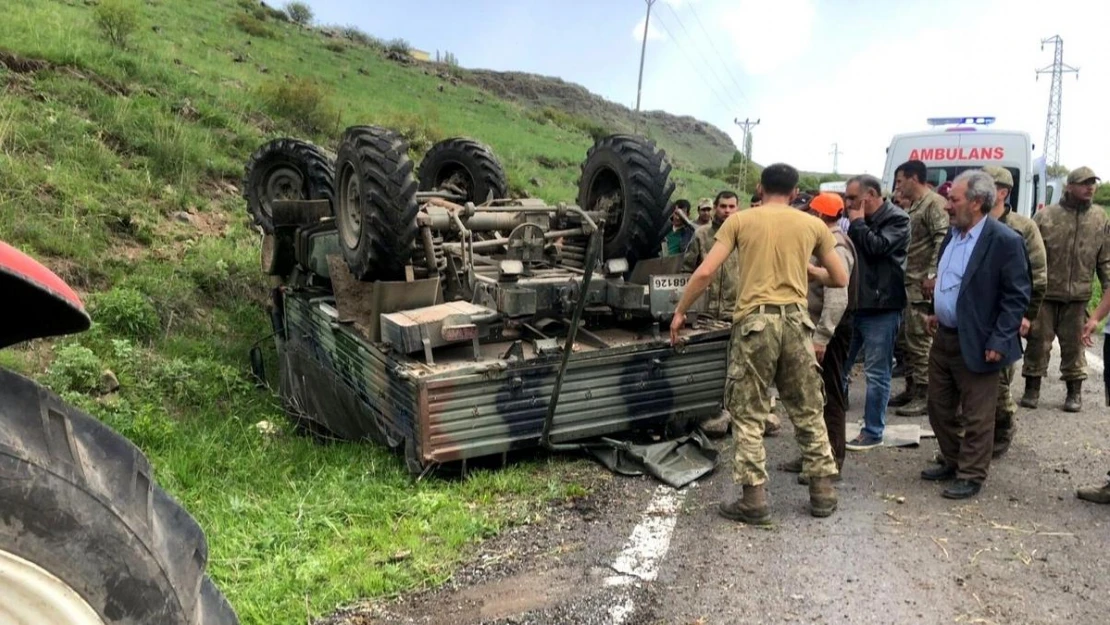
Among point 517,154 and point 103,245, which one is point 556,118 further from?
point 103,245

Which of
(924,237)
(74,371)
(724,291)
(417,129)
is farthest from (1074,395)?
(417,129)

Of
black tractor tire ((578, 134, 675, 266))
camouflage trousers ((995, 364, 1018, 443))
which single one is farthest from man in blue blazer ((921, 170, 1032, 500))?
black tractor tire ((578, 134, 675, 266))

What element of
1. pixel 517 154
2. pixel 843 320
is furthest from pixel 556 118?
pixel 843 320

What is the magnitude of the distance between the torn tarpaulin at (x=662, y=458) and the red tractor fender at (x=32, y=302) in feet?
11.5

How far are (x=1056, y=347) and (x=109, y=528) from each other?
10.4m

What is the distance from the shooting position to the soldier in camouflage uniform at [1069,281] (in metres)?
6.70

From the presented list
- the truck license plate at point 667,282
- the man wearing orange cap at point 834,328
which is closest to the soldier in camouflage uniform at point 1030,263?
the man wearing orange cap at point 834,328

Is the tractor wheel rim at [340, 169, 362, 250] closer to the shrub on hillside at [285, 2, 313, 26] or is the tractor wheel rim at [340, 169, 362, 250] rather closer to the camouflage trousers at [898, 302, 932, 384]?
the camouflage trousers at [898, 302, 932, 384]

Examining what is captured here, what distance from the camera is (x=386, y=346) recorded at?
5.11 metres

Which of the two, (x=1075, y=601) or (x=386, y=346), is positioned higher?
(x=386, y=346)

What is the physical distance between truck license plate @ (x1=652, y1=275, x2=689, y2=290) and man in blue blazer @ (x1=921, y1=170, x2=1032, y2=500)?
1603mm

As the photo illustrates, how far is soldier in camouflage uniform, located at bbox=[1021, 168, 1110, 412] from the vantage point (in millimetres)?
6699

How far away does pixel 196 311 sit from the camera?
797 cm

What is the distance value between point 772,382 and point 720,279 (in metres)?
2.45
